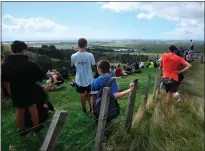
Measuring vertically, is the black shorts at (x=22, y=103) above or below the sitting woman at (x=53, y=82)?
above

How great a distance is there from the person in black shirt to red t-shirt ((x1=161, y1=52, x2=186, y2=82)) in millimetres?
3666

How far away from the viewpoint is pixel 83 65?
272 inches

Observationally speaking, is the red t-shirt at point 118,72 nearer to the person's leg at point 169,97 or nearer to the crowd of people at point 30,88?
the person's leg at point 169,97

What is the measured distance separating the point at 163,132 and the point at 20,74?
2.85m

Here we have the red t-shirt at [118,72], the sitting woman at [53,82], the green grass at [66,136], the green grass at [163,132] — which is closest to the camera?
the green grass at [66,136]

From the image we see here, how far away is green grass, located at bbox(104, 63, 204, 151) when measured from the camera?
5742 millimetres

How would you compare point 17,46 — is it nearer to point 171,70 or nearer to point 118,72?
point 171,70

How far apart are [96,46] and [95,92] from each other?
308 cm

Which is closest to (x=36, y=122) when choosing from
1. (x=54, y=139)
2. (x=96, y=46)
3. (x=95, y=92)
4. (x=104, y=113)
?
(x=95, y=92)

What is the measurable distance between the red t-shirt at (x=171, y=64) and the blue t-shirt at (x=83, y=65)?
1.96 m

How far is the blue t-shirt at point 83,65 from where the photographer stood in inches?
271

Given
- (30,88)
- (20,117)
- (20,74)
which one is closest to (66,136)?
(20,117)

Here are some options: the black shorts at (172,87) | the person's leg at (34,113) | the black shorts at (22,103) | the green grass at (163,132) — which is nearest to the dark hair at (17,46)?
the black shorts at (22,103)

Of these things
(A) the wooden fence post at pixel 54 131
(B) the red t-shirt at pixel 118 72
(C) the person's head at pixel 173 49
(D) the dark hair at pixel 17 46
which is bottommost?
(B) the red t-shirt at pixel 118 72
